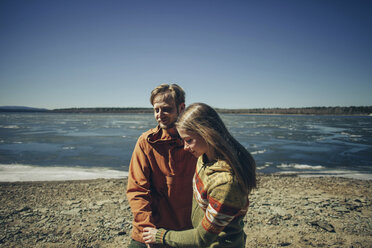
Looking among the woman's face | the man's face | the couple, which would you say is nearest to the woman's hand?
the couple

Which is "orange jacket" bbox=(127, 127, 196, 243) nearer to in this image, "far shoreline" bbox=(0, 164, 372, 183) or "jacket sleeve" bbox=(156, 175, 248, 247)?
"jacket sleeve" bbox=(156, 175, 248, 247)

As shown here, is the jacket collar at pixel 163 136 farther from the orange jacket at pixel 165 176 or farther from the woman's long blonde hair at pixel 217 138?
the woman's long blonde hair at pixel 217 138

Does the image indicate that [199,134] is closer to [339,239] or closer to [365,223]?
[339,239]

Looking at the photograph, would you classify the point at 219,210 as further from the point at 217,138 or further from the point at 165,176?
the point at 165,176

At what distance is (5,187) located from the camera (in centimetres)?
678

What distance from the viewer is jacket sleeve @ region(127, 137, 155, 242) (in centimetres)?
176

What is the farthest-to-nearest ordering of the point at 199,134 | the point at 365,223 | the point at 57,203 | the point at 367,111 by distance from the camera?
1. the point at 367,111
2. the point at 57,203
3. the point at 365,223
4. the point at 199,134

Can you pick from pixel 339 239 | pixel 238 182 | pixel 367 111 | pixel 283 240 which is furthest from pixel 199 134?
pixel 367 111

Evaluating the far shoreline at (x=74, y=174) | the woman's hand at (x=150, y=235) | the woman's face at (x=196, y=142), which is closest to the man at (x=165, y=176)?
the woman's hand at (x=150, y=235)

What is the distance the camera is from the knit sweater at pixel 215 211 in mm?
1229

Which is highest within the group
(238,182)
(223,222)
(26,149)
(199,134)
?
(199,134)

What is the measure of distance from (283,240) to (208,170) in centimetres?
340

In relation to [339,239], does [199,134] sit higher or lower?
higher

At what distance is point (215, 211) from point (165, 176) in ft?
2.74
